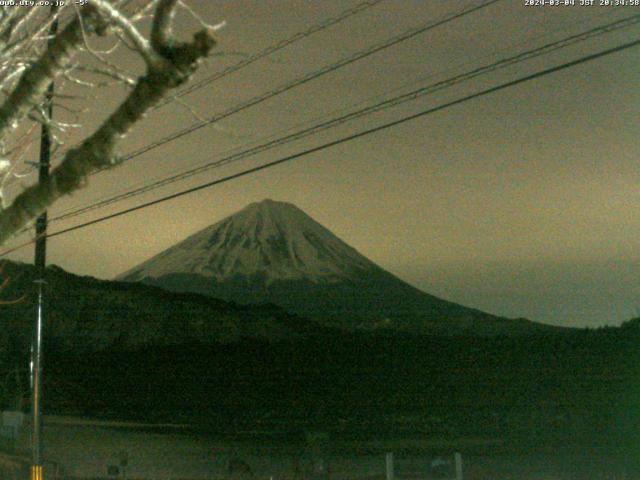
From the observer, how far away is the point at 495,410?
7675 centimetres

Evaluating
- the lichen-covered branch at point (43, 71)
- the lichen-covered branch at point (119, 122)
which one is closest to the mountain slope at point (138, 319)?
the lichen-covered branch at point (43, 71)

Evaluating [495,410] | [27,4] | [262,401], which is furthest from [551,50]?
[262,401]

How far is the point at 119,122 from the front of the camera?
398 centimetres

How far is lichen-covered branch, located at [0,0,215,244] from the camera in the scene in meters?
3.69

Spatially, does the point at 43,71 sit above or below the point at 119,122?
above

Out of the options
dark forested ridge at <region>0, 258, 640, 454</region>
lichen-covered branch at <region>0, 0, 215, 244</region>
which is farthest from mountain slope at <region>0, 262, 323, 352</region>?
lichen-covered branch at <region>0, 0, 215, 244</region>

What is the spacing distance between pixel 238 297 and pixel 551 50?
186 metres

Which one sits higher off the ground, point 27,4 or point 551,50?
point 551,50

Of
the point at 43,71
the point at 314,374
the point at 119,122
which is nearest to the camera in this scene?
the point at 119,122

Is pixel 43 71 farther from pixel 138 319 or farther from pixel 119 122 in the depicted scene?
pixel 138 319

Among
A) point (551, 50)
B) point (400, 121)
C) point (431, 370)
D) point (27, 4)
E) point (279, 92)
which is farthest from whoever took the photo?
point (431, 370)

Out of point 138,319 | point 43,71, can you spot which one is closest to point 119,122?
point 43,71

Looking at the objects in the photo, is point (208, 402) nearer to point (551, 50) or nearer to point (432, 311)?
point (551, 50)

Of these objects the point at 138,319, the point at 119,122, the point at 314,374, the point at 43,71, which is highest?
the point at 138,319
